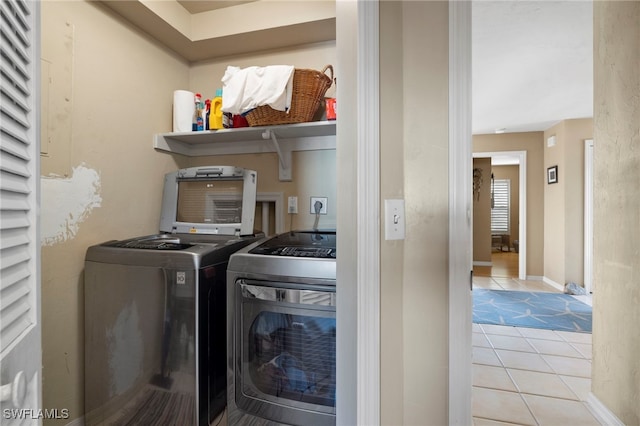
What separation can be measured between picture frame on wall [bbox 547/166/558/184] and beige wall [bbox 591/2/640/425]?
3152mm

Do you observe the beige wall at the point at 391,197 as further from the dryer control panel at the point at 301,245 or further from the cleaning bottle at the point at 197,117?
the cleaning bottle at the point at 197,117

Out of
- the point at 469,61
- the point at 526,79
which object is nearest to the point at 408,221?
the point at 469,61

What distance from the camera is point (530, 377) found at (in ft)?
6.92

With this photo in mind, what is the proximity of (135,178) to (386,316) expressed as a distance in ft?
5.48

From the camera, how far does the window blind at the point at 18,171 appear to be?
1.80 feet

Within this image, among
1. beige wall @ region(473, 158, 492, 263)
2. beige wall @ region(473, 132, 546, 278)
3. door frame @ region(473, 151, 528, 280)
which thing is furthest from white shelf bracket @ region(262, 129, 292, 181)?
beige wall @ region(473, 158, 492, 263)

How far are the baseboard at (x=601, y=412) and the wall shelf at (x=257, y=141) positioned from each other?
6.92 feet

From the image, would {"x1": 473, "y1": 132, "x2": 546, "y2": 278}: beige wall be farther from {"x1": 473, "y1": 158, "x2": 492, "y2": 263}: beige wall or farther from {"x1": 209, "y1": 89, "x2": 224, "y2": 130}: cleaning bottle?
{"x1": 209, "y1": 89, "x2": 224, "y2": 130}: cleaning bottle

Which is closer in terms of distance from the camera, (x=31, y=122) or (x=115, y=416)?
(x=31, y=122)

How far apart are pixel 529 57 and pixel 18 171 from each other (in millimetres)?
3370

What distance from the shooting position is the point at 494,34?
2.27 m

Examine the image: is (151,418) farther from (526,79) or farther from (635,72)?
(526,79)

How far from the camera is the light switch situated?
0.92 meters

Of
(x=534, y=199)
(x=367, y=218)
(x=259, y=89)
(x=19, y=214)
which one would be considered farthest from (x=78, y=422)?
(x=534, y=199)
